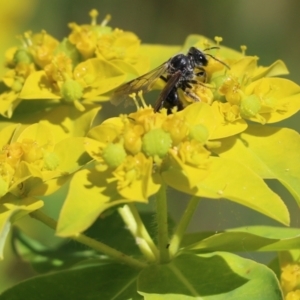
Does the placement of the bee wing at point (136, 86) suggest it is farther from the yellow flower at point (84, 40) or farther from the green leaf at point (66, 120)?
the yellow flower at point (84, 40)

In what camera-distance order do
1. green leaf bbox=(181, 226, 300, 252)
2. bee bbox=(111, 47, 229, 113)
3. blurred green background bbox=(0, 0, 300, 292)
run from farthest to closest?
1. blurred green background bbox=(0, 0, 300, 292)
2. bee bbox=(111, 47, 229, 113)
3. green leaf bbox=(181, 226, 300, 252)

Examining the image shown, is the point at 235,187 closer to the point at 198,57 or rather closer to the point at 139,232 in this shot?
the point at 139,232

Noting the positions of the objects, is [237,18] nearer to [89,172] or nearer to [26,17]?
[26,17]

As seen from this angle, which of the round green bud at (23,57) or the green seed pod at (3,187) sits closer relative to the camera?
the green seed pod at (3,187)

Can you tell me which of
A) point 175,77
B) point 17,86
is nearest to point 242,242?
point 175,77

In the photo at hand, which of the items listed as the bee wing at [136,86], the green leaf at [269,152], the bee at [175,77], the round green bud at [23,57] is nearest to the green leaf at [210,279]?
the green leaf at [269,152]

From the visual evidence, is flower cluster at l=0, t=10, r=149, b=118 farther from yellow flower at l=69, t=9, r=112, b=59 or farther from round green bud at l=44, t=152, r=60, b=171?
round green bud at l=44, t=152, r=60, b=171

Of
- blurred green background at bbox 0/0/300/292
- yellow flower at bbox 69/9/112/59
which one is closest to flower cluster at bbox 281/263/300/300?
yellow flower at bbox 69/9/112/59
